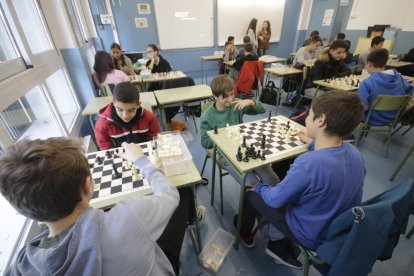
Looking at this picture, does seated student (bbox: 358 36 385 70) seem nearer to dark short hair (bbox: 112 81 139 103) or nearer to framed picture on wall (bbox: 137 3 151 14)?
dark short hair (bbox: 112 81 139 103)

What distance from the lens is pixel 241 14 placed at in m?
7.18

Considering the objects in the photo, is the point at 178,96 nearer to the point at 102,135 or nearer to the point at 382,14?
the point at 102,135

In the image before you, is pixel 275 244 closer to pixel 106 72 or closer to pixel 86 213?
pixel 86 213

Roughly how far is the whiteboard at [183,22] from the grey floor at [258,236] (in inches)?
200

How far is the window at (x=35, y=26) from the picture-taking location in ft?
7.45

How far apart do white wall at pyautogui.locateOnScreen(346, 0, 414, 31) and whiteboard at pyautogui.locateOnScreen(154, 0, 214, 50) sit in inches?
196

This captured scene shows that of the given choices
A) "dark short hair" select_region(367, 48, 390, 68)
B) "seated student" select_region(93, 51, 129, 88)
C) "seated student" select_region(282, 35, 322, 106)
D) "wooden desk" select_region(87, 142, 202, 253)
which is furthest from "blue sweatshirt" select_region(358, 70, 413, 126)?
"seated student" select_region(93, 51, 129, 88)

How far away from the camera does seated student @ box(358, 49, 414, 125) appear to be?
2.60 m

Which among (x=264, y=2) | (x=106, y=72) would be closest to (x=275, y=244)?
(x=106, y=72)

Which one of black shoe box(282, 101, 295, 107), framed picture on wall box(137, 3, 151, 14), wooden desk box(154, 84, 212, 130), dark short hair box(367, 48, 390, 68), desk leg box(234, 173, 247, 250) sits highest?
framed picture on wall box(137, 3, 151, 14)

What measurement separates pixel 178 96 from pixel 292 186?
7.67 feet

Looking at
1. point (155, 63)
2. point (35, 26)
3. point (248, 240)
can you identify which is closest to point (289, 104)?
point (155, 63)

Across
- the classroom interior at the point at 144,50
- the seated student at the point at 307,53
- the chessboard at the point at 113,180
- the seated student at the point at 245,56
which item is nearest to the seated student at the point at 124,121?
the chessboard at the point at 113,180

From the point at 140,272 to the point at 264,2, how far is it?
895 centimetres
